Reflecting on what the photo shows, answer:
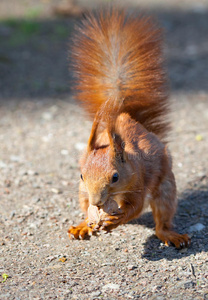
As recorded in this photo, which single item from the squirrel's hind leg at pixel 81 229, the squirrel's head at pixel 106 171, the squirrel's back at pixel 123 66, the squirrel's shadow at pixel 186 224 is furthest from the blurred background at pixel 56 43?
the squirrel's head at pixel 106 171

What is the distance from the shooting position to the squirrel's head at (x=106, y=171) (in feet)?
6.33

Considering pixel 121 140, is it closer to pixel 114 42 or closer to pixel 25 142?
pixel 114 42

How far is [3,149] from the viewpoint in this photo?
3.60 meters

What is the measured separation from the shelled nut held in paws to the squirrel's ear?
20 centimetres

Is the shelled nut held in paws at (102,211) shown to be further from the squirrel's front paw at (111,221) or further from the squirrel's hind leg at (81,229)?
the squirrel's hind leg at (81,229)

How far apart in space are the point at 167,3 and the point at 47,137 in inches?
163

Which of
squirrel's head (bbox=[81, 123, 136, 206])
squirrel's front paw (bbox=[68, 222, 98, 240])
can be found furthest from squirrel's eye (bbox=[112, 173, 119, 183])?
squirrel's front paw (bbox=[68, 222, 98, 240])

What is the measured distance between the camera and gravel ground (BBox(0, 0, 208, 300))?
2012mm

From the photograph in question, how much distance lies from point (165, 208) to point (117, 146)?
1.65ft

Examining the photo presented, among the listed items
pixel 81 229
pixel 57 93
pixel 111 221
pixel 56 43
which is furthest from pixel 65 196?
pixel 56 43

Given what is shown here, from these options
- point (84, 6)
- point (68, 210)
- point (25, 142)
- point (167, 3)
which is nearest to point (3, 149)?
point (25, 142)

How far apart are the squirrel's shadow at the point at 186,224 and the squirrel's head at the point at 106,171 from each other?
1.23 feet

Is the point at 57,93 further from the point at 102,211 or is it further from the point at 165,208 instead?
the point at 102,211

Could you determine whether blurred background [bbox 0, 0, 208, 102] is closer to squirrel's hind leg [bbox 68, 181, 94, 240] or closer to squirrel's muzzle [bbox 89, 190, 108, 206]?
squirrel's hind leg [bbox 68, 181, 94, 240]
